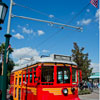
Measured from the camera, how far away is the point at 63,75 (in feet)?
23.7

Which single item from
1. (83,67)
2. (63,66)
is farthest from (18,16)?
(83,67)

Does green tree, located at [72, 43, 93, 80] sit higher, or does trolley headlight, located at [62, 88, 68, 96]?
green tree, located at [72, 43, 93, 80]

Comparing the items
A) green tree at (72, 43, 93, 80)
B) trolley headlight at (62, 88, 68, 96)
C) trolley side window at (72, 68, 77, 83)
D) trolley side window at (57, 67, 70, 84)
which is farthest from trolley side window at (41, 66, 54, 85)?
green tree at (72, 43, 93, 80)

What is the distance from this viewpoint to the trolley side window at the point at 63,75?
7.11 meters

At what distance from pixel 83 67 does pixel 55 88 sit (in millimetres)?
14396

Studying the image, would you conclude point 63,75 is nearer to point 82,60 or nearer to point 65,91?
point 65,91

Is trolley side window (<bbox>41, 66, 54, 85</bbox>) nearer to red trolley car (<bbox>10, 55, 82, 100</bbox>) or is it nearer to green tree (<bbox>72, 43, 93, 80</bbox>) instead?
red trolley car (<bbox>10, 55, 82, 100</bbox>)

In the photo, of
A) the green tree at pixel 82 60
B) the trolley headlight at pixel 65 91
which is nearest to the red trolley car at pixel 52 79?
the trolley headlight at pixel 65 91

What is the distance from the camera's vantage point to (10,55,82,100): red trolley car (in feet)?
22.0

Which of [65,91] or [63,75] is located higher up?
[63,75]

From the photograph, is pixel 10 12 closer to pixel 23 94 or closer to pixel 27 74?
pixel 27 74

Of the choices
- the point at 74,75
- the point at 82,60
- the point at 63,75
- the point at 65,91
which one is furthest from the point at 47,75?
the point at 82,60

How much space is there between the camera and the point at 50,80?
6.95 meters

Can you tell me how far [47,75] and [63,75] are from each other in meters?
0.83
